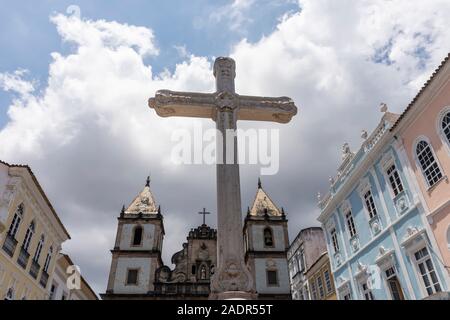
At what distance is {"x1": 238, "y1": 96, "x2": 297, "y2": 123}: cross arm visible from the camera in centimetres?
689

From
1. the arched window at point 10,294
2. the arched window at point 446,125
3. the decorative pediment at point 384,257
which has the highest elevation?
the arched window at point 446,125

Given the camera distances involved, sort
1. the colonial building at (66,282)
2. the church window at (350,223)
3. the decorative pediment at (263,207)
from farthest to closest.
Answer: the decorative pediment at (263,207) → the colonial building at (66,282) → the church window at (350,223)

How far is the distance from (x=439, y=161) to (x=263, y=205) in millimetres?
26889

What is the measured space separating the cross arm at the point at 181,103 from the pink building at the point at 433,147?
21.6ft

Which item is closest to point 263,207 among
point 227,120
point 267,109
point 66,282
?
point 66,282

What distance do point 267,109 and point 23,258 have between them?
12824 millimetres

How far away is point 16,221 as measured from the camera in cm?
1355

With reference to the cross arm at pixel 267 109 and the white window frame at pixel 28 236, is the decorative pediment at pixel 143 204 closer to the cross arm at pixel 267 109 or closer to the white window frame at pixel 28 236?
the white window frame at pixel 28 236

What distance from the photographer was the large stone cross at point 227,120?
4801 mm

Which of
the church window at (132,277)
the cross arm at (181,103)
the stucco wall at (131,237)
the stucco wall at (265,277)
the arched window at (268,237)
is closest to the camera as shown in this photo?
the cross arm at (181,103)

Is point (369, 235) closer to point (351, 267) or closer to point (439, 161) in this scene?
point (351, 267)

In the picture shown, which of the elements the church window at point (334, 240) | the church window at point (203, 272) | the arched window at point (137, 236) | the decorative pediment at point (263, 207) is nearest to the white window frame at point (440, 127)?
the church window at point (334, 240)

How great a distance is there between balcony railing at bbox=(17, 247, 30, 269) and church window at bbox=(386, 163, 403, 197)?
14431 millimetres

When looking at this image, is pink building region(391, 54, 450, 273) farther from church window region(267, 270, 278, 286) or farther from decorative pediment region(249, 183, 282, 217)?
decorative pediment region(249, 183, 282, 217)
